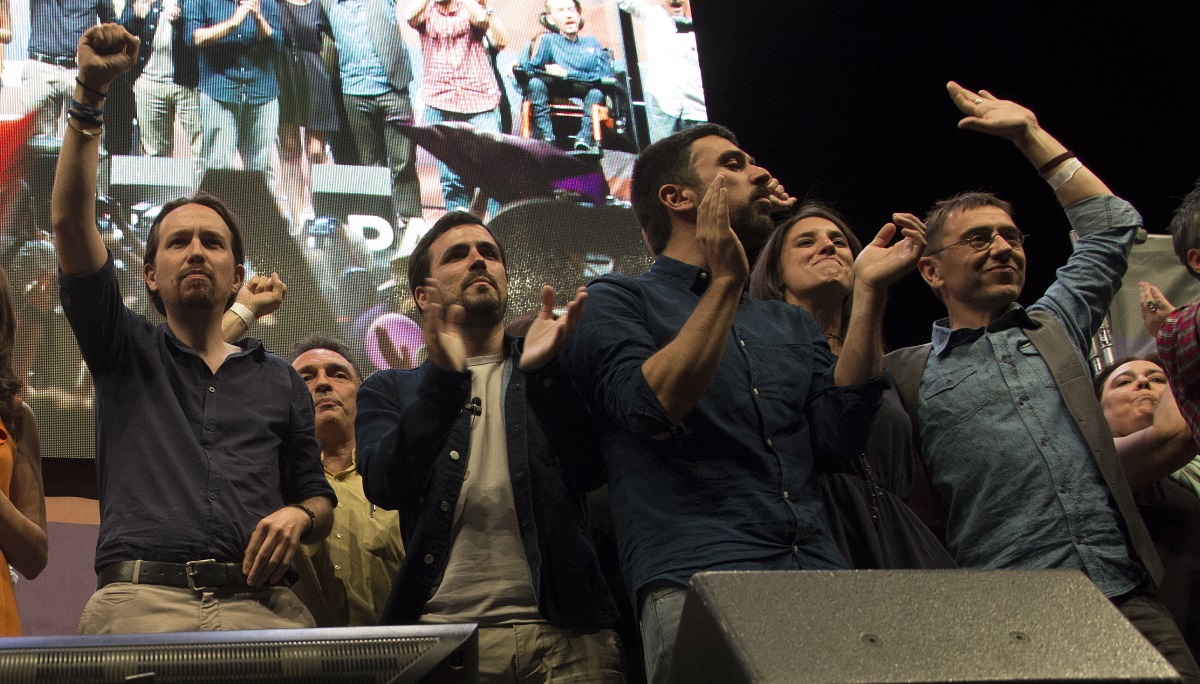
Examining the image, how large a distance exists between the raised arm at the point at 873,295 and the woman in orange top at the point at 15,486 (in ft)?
4.64

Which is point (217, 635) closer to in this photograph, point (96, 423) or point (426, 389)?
point (426, 389)

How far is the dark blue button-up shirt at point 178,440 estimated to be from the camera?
187 cm

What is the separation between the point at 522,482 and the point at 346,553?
70 cm

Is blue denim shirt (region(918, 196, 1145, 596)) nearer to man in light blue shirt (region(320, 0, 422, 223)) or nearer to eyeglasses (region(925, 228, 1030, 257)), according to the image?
eyeglasses (region(925, 228, 1030, 257))

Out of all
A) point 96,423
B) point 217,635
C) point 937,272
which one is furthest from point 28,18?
point 217,635

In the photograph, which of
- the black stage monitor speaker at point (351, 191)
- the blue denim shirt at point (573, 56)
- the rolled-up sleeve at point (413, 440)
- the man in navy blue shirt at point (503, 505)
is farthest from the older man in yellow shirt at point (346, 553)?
the blue denim shirt at point (573, 56)

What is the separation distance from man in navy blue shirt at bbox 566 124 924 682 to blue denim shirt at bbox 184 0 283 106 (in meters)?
2.10

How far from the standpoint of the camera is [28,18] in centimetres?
356

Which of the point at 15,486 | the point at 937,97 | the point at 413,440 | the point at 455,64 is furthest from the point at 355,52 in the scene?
the point at 937,97

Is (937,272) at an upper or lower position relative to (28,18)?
lower

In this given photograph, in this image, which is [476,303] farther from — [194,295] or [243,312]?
[243,312]

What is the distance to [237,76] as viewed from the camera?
3.66 meters

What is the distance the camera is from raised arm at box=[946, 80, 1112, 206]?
2508 millimetres

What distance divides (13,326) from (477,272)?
87 centimetres
